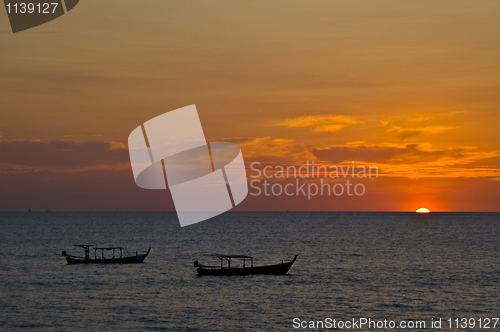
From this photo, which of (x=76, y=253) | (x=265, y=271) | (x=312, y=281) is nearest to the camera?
(x=312, y=281)

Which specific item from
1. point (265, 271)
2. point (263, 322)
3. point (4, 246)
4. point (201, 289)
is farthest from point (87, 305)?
point (4, 246)

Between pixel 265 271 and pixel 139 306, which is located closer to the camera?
pixel 139 306

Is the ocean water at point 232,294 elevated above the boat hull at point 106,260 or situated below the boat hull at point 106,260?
below

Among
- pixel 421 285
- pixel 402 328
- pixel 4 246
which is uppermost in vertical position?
pixel 4 246

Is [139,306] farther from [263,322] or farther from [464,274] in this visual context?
[464,274]

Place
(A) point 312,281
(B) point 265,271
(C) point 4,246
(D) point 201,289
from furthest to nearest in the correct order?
(C) point 4,246, (B) point 265,271, (A) point 312,281, (D) point 201,289

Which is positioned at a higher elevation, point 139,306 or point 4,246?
point 4,246

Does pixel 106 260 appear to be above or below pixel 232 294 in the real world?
above

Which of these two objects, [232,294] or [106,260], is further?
[106,260]

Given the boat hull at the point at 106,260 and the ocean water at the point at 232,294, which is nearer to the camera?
the ocean water at the point at 232,294

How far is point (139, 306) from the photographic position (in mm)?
48312

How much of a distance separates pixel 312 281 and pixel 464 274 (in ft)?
79.8

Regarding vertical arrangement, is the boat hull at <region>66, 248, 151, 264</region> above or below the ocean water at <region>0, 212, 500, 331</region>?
above

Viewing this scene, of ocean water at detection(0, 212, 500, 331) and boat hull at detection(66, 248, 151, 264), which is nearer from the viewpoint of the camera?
ocean water at detection(0, 212, 500, 331)
